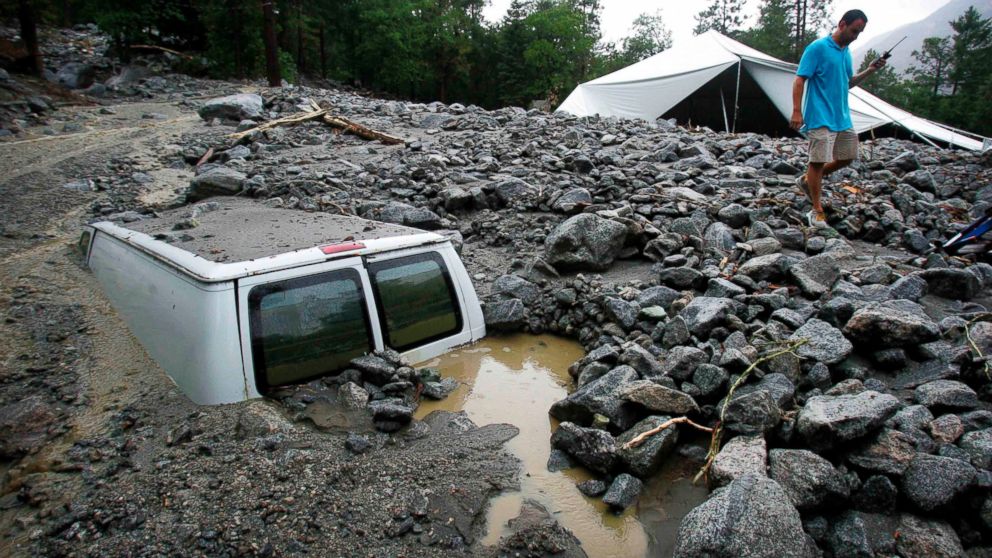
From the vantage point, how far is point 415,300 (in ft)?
12.3

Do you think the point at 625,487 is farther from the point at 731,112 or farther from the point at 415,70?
the point at 415,70

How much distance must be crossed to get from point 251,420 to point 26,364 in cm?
174

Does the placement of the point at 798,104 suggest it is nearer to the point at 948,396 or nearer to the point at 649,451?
the point at 948,396

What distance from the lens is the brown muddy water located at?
8.82ft

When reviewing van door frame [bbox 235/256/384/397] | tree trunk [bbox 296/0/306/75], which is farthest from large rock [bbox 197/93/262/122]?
tree trunk [bbox 296/0/306/75]

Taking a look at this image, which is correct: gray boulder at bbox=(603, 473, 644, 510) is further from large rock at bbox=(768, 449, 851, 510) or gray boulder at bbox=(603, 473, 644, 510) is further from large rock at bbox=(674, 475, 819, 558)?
large rock at bbox=(768, 449, 851, 510)

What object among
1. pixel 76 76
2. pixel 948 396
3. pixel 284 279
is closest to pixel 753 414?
pixel 948 396

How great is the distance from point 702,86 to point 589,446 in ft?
48.6

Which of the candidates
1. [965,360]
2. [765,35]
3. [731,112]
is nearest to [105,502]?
[965,360]

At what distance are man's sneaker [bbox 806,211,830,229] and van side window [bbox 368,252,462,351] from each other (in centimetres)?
397

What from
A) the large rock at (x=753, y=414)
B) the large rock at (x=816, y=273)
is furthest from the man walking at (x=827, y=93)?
the large rock at (x=753, y=414)

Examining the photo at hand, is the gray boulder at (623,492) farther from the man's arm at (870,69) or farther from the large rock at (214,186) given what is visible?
the large rock at (214,186)

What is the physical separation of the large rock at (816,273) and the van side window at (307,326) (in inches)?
134

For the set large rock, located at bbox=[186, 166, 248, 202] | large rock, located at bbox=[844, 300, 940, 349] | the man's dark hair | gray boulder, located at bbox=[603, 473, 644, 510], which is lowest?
gray boulder, located at bbox=[603, 473, 644, 510]
